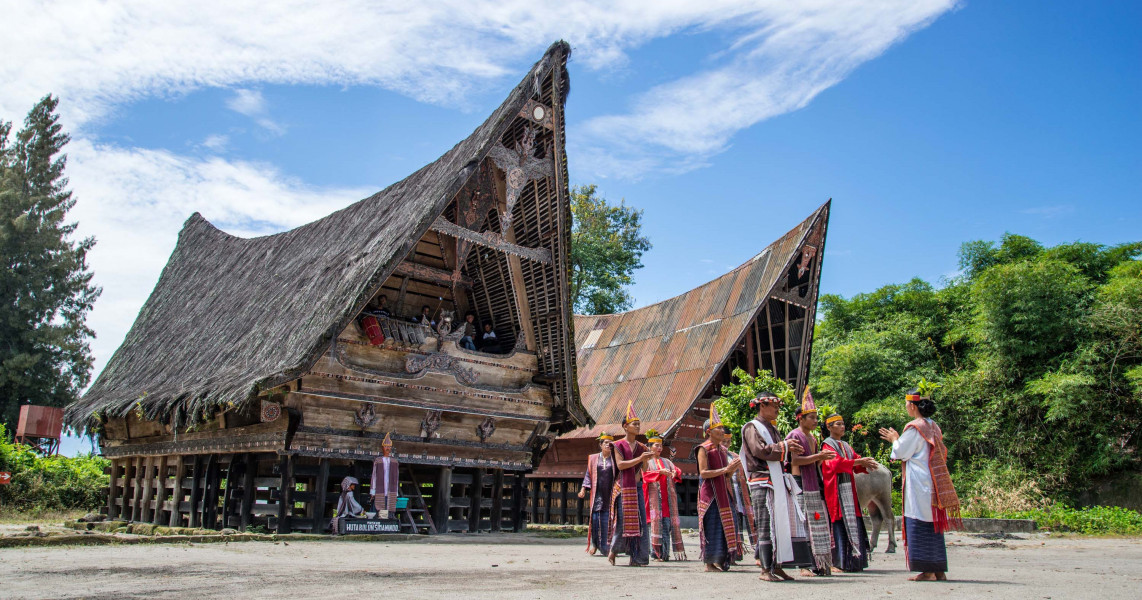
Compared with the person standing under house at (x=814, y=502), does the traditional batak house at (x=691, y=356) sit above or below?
above

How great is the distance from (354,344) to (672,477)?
5257 mm

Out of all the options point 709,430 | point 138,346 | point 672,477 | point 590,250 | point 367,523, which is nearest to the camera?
point 709,430

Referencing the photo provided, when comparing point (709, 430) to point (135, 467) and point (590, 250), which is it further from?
point (590, 250)

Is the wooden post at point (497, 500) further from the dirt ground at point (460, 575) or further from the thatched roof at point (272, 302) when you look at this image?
the thatched roof at point (272, 302)

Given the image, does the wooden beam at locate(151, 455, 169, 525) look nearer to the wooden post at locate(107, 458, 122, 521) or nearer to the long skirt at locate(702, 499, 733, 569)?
the wooden post at locate(107, 458, 122, 521)

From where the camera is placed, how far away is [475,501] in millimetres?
13562

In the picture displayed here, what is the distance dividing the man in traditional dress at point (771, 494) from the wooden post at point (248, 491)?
8234 mm

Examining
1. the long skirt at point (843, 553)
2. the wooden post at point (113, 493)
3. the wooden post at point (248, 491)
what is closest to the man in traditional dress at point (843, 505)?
the long skirt at point (843, 553)

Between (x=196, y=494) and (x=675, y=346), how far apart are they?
36.5 ft

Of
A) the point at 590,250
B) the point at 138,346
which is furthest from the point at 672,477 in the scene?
the point at 590,250

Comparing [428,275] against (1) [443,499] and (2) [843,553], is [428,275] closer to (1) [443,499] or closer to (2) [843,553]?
(1) [443,499]

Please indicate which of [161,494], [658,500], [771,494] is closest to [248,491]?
[161,494]

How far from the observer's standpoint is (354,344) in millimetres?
11859

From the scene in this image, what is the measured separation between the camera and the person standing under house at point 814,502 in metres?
6.72
